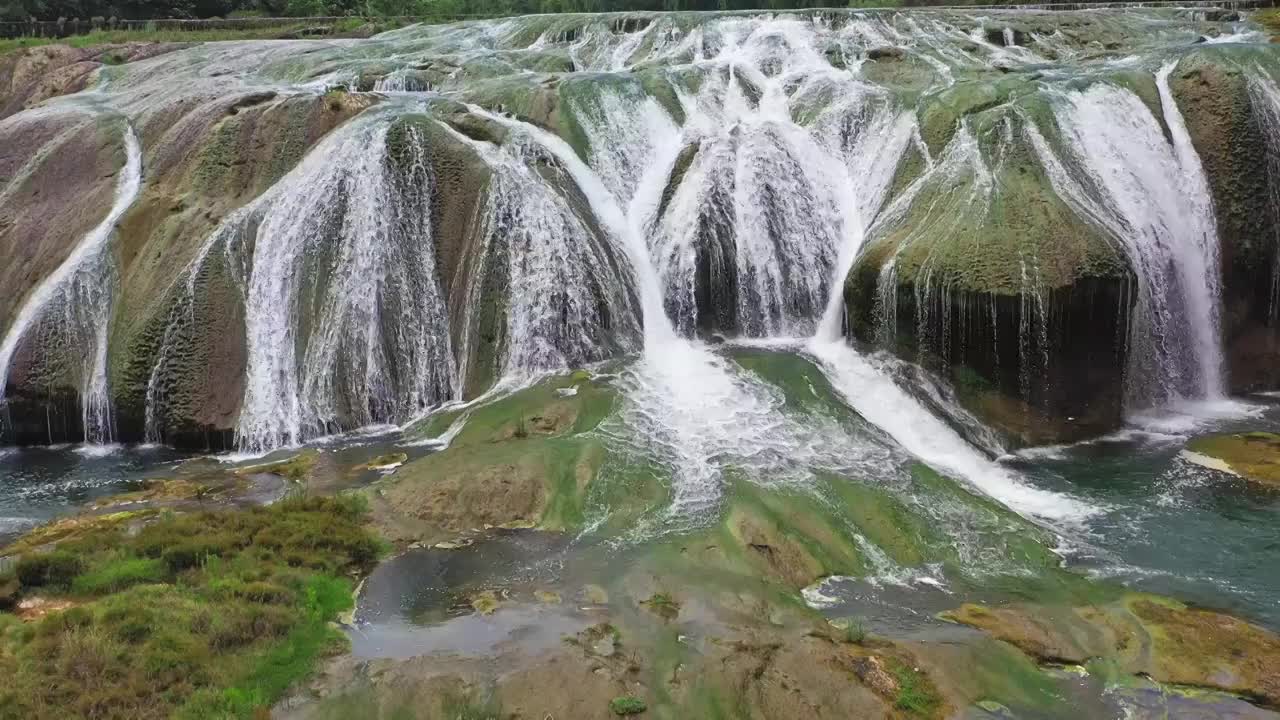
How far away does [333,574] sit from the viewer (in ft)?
30.8

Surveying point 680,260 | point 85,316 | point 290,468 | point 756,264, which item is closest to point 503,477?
point 290,468

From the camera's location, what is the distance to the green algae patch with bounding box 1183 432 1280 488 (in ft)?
41.0

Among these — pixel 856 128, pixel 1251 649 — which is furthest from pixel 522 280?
pixel 1251 649

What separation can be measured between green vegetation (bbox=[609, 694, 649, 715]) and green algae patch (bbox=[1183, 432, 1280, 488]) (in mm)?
10169

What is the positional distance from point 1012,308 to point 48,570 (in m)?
13.3

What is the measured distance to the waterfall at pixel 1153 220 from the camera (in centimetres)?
1522

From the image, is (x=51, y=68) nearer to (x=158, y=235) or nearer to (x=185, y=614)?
(x=158, y=235)

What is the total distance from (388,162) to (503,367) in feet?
16.2

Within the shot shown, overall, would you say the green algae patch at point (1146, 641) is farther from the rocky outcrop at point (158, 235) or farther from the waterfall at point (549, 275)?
the rocky outcrop at point (158, 235)

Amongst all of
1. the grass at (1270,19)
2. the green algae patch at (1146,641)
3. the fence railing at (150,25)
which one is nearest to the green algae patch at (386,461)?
the green algae patch at (1146,641)

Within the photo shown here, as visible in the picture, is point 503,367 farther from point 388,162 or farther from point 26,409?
point 26,409

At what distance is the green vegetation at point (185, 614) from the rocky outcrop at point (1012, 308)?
30.9 ft

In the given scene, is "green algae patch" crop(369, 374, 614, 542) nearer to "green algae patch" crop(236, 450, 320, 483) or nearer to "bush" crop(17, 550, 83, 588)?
"green algae patch" crop(236, 450, 320, 483)

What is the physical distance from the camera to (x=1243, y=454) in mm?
13102
